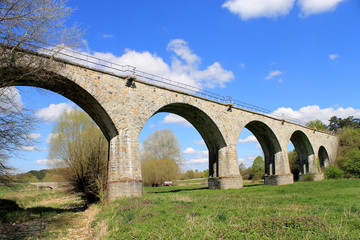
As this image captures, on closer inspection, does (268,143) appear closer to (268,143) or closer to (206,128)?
(268,143)

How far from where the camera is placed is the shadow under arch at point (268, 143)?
2959 centimetres

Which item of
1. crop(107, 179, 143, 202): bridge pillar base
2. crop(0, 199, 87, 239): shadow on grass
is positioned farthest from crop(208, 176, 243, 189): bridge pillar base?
crop(0, 199, 87, 239): shadow on grass

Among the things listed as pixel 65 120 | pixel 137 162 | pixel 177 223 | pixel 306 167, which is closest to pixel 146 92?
pixel 137 162

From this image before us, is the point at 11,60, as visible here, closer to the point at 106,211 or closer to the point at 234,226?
the point at 106,211

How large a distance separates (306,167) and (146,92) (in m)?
29.6

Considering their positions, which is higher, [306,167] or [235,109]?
[235,109]

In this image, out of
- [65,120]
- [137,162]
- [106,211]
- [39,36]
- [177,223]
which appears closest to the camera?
[177,223]

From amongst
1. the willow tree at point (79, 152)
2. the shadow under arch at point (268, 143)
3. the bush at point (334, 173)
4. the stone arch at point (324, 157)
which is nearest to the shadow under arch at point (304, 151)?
the bush at point (334, 173)

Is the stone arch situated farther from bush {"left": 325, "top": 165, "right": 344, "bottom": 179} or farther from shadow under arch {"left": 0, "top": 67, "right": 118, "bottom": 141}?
shadow under arch {"left": 0, "top": 67, "right": 118, "bottom": 141}

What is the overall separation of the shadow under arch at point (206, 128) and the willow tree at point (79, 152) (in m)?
5.68

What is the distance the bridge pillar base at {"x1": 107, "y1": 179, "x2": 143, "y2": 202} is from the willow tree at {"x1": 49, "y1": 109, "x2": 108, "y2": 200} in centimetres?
278

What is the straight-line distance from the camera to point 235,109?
24.9 meters

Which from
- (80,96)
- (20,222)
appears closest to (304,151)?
(80,96)

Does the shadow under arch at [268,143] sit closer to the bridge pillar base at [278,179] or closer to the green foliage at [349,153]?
the bridge pillar base at [278,179]
